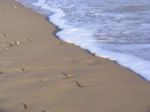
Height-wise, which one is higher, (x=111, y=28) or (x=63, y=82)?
(x=111, y=28)

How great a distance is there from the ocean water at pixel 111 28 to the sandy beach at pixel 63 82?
1.10 feet

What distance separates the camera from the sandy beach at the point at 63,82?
4609 millimetres

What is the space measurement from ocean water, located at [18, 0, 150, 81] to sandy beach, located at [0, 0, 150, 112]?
337 mm

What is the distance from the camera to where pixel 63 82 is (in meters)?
5.38

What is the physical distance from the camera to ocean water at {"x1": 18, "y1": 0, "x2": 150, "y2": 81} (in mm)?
6779

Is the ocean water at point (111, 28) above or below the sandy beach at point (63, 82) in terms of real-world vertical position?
above

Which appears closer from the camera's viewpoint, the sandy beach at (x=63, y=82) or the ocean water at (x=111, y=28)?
the sandy beach at (x=63, y=82)

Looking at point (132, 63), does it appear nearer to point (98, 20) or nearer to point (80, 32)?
point (80, 32)

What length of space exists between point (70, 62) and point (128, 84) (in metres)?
1.31

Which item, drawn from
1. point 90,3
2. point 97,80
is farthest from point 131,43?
point 90,3

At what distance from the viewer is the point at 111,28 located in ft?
30.7

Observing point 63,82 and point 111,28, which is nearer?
point 63,82

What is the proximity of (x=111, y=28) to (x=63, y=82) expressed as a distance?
415 centimetres

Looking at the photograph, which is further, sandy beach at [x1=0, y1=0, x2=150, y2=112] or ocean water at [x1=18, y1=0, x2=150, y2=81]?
ocean water at [x1=18, y1=0, x2=150, y2=81]
